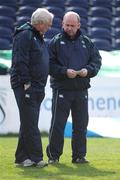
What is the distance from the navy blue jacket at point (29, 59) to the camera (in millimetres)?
8062

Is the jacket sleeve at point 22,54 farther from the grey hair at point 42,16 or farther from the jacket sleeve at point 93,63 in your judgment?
the jacket sleeve at point 93,63

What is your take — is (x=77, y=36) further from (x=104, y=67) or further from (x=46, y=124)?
(x=104, y=67)

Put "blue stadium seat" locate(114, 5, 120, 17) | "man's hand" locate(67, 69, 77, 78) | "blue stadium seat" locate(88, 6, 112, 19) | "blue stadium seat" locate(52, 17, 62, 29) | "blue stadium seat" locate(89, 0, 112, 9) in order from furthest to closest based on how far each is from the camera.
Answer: "blue stadium seat" locate(89, 0, 112, 9) < "blue stadium seat" locate(114, 5, 120, 17) < "blue stadium seat" locate(88, 6, 112, 19) < "blue stadium seat" locate(52, 17, 62, 29) < "man's hand" locate(67, 69, 77, 78)

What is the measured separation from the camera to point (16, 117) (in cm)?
1394

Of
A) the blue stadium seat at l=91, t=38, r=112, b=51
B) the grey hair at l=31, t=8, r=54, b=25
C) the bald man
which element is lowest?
the blue stadium seat at l=91, t=38, r=112, b=51

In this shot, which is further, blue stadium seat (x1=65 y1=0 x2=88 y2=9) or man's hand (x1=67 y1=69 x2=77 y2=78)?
blue stadium seat (x1=65 y1=0 x2=88 y2=9)

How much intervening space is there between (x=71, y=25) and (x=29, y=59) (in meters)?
0.87

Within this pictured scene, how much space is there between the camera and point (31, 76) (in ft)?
26.9

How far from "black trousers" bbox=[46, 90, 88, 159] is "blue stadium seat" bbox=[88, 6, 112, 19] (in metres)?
12.9

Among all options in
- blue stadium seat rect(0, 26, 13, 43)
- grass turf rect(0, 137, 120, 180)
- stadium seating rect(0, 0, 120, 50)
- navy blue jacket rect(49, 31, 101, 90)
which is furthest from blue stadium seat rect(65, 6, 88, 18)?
navy blue jacket rect(49, 31, 101, 90)

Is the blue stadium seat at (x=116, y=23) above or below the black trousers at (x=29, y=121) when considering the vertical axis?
below

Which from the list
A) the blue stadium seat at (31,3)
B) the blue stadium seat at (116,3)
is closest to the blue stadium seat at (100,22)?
the blue stadium seat at (116,3)

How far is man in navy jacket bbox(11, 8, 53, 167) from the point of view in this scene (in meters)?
8.11

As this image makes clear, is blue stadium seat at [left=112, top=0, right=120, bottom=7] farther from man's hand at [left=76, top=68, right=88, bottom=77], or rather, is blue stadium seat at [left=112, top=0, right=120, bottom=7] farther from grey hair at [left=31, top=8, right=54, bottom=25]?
grey hair at [left=31, top=8, right=54, bottom=25]
